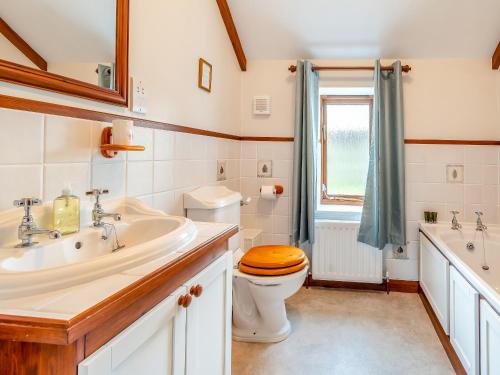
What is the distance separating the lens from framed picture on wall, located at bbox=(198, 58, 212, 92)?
2.12m

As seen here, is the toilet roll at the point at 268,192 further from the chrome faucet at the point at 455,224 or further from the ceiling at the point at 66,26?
the ceiling at the point at 66,26

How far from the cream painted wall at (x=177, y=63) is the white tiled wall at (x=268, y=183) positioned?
37cm

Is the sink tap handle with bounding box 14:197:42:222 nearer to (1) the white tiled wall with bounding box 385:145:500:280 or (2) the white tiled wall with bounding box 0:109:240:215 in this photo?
(2) the white tiled wall with bounding box 0:109:240:215

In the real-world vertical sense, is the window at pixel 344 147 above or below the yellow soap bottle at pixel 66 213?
above

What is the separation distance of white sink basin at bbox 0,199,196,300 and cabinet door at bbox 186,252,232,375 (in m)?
0.16

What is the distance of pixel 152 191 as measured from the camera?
63.7 inches

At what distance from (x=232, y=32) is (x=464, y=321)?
7.87ft

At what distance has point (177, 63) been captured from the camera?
184cm

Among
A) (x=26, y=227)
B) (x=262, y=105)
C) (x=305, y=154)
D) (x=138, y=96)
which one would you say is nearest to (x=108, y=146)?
(x=138, y=96)

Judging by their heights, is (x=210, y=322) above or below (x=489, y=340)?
above

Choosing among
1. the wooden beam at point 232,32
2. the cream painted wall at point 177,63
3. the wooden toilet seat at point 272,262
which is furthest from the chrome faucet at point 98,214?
the wooden beam at point 232,32

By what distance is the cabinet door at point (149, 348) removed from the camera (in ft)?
1.97

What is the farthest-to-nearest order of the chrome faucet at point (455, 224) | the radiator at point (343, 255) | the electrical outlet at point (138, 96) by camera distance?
1. the radiator at point (343, 255)
2. the chrome faucet at point (455, 224)
3. the electrical outlet at point (138, 96)

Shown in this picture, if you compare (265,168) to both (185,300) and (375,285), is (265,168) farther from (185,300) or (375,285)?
(185,300)
